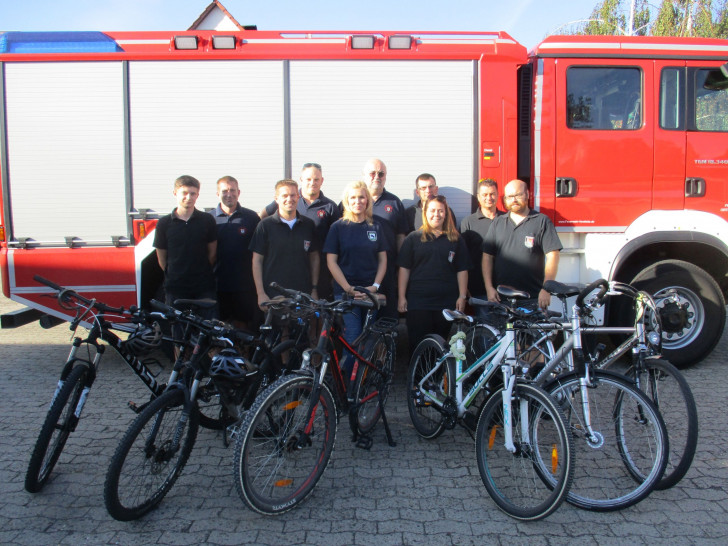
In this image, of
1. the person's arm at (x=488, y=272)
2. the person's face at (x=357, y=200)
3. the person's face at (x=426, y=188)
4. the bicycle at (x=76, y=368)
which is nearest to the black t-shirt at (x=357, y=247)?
the person's face at (x=357, y=200)

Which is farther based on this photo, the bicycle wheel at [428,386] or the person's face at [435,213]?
the person's face at [435,213]

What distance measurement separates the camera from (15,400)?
4660 millimetres

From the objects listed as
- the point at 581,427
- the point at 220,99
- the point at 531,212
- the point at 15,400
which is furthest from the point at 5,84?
the point at 581,427

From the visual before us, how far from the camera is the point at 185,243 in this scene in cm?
443

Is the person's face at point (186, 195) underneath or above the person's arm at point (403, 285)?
above

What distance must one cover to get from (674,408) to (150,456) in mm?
2841

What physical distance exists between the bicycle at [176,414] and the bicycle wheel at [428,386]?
3.73 ft

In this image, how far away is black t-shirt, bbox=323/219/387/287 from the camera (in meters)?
4.32

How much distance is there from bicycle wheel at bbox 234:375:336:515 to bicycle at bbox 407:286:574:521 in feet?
2.82

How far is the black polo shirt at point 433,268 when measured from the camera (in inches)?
169

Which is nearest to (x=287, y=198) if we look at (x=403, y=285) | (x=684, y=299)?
(x=403, y=285)

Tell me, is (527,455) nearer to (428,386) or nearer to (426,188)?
(428,386)

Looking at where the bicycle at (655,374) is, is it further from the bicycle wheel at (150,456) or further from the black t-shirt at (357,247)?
the bicycle wheel at (150,456)

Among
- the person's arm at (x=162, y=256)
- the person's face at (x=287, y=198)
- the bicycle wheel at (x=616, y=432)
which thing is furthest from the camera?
the person's arm at (x=162, y=256)
